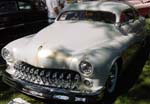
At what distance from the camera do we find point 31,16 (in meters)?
9.73

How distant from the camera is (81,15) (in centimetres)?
717

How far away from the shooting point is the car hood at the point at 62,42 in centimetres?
555

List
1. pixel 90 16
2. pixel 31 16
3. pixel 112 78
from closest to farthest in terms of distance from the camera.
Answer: pixel 112 78
pixel 90 16
pixel 31 16

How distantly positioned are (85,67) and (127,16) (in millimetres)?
2453

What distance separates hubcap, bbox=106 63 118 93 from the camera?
5686 mm

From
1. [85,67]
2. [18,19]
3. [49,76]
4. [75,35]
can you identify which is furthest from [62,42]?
[18,19]

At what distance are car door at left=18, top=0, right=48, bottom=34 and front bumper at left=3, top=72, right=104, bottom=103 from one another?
13.3ft

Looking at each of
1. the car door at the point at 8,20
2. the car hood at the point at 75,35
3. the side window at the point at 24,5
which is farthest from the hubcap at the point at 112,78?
the side window at the point at 24,5

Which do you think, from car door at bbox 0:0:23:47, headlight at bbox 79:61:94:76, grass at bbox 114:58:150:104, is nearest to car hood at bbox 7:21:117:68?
headlight at bbox 79:61:94:76

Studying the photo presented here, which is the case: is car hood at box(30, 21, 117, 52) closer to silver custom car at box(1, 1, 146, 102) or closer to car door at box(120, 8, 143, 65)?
silver custom car at box(1, 1, 146, 102)

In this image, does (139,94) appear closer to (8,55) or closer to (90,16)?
(90,16)

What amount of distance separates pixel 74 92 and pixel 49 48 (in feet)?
3.17

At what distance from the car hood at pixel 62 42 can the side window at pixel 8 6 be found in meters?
2.45

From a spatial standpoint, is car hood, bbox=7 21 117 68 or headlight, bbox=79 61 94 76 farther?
car hood, bbox=7 21 117 68
